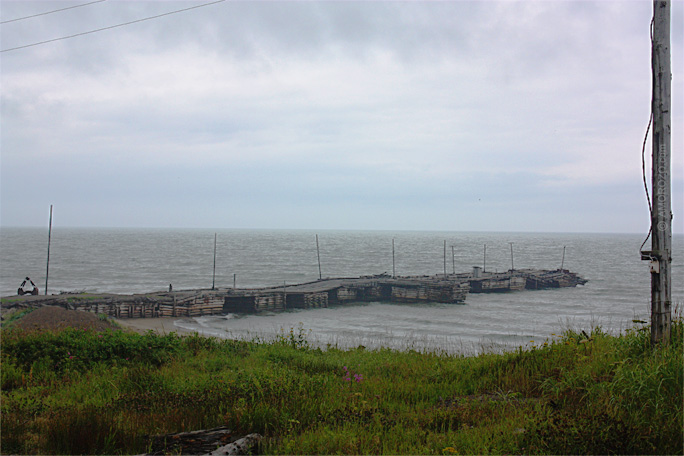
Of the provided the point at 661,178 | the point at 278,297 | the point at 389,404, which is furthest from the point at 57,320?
the point at 278,297

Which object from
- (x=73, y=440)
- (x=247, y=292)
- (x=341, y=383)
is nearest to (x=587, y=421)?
(x=341, y=383)

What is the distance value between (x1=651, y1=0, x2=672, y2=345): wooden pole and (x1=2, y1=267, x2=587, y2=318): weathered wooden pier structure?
2921 cm

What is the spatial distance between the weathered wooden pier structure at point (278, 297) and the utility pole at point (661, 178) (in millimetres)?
29203

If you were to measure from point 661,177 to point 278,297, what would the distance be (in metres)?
33.7

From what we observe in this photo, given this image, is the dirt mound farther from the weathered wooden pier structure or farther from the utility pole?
the utility pole

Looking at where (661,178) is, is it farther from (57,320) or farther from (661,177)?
(57,320)

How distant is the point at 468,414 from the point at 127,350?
27.6 feet

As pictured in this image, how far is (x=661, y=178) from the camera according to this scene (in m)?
6.65

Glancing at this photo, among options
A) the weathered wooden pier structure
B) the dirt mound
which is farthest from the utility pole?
the weathered wooden pier structure

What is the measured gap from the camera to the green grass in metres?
4.90

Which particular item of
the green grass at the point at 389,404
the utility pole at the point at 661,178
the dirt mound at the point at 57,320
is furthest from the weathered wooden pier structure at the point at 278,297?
the utility pole at the point at 661,178

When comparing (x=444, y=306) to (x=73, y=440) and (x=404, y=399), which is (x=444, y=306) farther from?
(x=73, y=440)

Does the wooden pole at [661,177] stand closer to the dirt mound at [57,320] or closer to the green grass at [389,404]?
the green grass at [389,404]

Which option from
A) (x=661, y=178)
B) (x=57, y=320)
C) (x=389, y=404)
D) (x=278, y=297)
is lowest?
(x=278, y=297)
